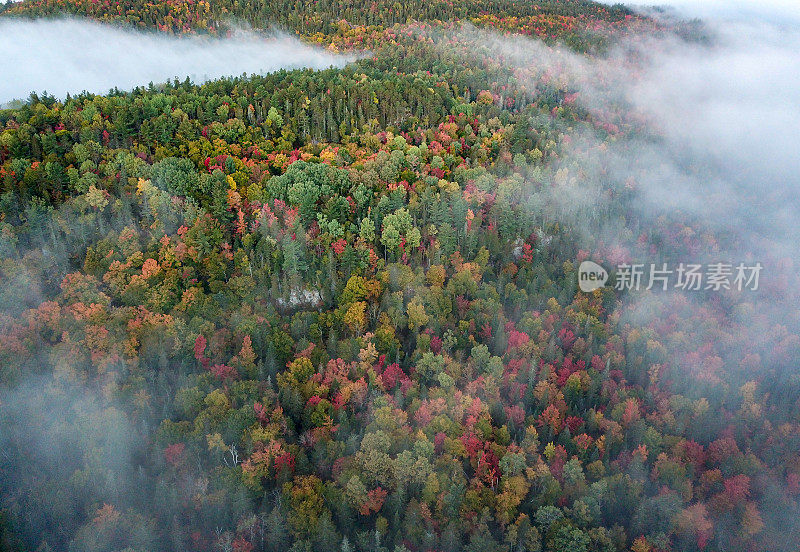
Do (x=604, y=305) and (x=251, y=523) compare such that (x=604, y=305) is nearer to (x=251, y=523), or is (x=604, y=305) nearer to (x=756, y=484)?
(x=756, y=484)

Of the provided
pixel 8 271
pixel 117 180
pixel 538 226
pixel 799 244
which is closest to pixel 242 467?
pixel 8 271

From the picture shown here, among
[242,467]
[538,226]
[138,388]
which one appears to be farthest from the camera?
[538,226]

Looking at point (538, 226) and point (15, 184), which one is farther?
point (538, 226)

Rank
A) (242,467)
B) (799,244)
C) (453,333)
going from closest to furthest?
(242,467)
(453,333)
(799,244)

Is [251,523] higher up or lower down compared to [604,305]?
lower down

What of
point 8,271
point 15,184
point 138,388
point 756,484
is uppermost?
point 15,184

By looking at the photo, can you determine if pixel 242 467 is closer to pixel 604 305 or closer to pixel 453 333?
pixel 453 333
